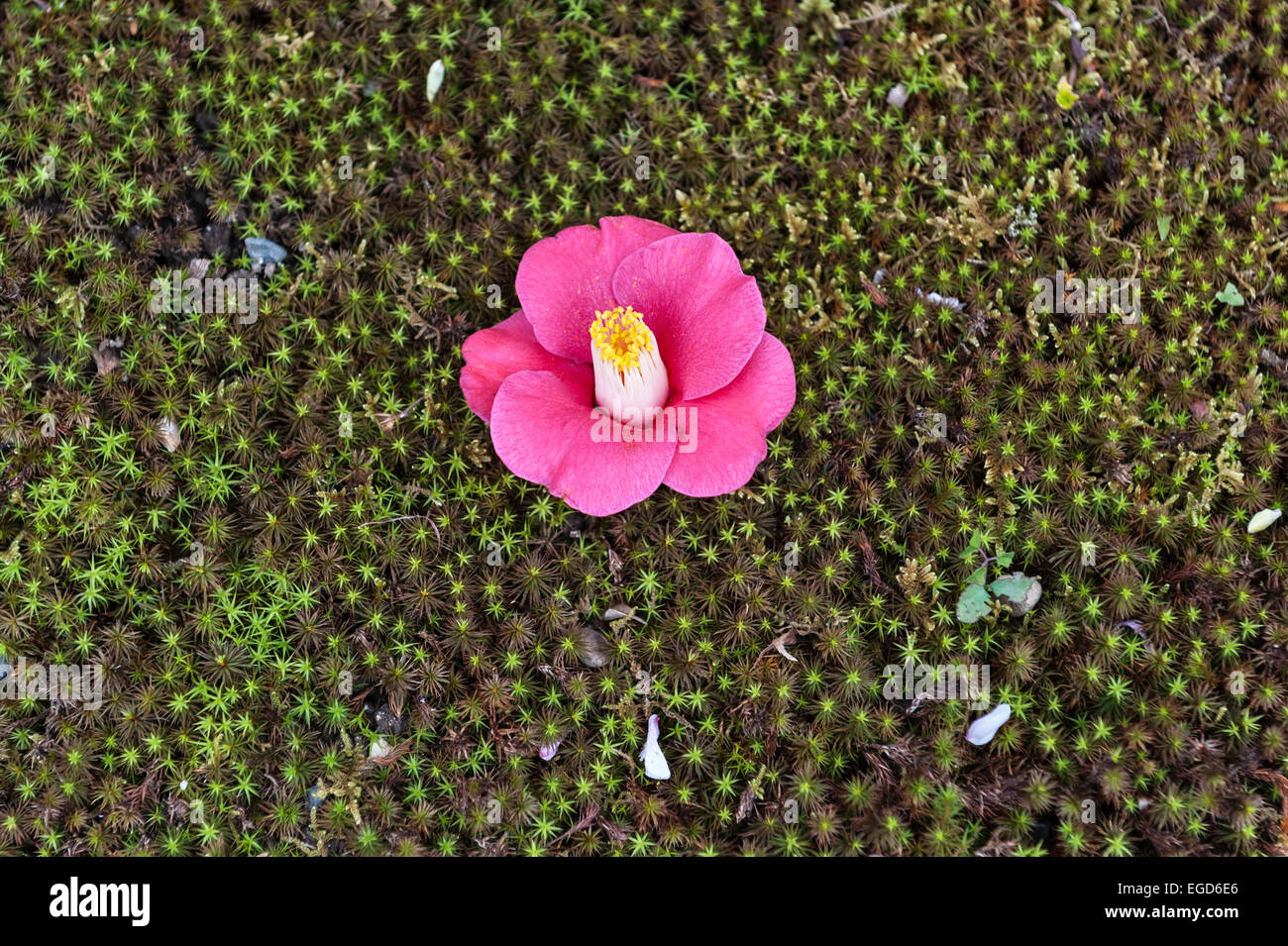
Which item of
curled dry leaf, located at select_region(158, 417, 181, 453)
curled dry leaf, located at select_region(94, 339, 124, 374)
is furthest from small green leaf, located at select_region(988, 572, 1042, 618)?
curled dry leaf, located at select_region(94, 339, 124, 374)

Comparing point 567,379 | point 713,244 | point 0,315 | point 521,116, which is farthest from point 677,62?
point 0,315

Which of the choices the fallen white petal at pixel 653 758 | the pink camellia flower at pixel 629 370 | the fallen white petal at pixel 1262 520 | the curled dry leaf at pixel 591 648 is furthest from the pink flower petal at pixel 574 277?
the fallen white petal at pixel 1262 520

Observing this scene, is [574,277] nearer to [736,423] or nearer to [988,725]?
[736,423]

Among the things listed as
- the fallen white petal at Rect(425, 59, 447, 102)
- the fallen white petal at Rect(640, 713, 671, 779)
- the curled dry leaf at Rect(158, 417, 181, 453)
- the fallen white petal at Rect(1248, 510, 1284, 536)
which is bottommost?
the fallen white petal at Rect(640, 713, 671, 779)

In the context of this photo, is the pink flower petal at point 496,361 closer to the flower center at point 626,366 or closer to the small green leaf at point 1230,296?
the flower center at point 626,366

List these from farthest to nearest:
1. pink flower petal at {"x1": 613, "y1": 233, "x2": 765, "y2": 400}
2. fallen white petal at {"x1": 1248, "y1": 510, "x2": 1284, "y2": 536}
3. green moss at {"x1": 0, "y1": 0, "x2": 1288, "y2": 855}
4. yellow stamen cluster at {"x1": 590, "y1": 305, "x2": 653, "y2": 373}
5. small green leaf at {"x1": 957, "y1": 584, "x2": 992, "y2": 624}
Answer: fallen white petal at {"x1": 1248, "y1": 510, "x2": 1284, "y2": 536} → small green leaf at {"x1": 957, "y1": 584, "x2": 992, "y2": 624} → green moss at {"x1": 0, "y1": 0, "x2": 1288, "y2": 855} → pink flower petal at {"x1": 613, "y1": 233, "x2": 765, "y2": 400} → yellow stamen cluster at {"x1": 590, "y1": 305, "x2": 653, "y2": 373}

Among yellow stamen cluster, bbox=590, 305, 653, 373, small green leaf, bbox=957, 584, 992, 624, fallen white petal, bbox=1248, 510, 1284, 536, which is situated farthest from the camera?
fallen white petal, bbox=1248, 510, 1284, 536

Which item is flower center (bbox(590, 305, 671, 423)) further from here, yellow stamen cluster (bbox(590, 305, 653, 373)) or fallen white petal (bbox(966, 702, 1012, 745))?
fallen white petal (bbox(966, 702, 1012, 745))
